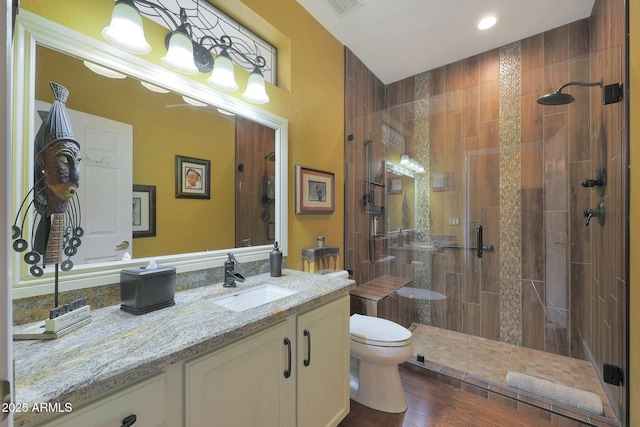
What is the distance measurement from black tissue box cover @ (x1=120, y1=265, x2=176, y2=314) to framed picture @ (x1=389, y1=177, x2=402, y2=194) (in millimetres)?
2401

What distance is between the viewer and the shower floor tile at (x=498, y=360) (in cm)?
197

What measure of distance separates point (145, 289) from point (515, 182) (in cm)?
302

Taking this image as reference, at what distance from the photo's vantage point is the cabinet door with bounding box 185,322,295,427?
84 centimetres

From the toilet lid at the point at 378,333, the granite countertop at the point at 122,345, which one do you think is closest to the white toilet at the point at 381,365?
the toilet lid at the point at 378,333

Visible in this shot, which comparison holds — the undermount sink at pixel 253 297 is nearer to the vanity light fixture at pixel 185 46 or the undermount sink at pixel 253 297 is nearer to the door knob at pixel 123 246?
the door knob at pixel 123 246

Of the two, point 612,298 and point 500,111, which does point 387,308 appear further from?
point 500,111

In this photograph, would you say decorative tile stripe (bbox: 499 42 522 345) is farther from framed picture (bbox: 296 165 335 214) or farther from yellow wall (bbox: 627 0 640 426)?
framed picture (bbox: 296 165 335 214)

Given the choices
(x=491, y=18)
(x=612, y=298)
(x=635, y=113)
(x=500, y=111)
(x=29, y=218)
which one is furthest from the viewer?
(x=500, y=111)

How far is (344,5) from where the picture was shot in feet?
6.56

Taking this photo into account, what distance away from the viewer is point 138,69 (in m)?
1.20

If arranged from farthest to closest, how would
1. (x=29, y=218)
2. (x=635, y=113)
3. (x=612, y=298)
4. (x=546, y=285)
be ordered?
(x=546, y=285)
(x=612, y=298)
(x=635, y=113)
(x=29, y=218)

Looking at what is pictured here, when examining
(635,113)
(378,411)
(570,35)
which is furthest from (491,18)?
(378,411)

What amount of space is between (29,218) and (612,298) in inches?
118

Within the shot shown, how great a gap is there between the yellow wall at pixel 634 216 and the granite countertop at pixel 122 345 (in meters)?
1.71
